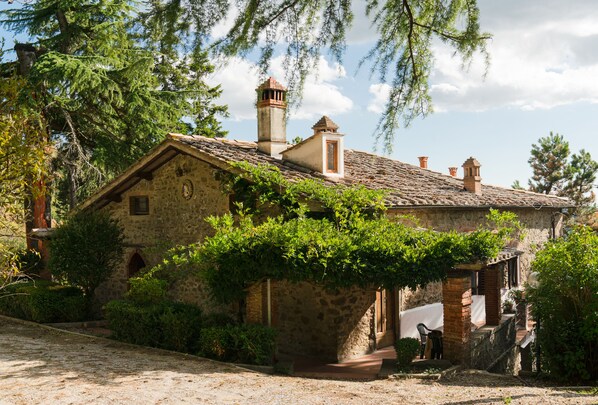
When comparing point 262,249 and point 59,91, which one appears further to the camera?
point 59,91

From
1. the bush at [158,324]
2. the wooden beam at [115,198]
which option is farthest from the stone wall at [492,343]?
the wooden beam at [115,198]

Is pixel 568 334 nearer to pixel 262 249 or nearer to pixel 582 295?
pixel 582 295

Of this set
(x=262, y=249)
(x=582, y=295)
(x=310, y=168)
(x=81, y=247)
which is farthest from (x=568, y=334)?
(x=81, y=247)

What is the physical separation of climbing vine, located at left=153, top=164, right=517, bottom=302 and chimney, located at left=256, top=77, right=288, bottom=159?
4139 mm

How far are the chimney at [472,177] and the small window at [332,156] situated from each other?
5650 mm

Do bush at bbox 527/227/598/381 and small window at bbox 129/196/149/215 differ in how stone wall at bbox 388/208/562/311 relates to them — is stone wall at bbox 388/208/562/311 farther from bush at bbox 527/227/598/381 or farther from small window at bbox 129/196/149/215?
small window at bbox 129/196/149/215

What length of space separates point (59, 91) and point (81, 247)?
24.8 feet

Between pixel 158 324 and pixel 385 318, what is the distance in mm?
5459

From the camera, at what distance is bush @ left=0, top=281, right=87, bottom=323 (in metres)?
15.2

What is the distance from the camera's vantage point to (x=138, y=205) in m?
16.7

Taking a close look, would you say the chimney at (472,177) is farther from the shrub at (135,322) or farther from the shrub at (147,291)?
the shrub at (135,322)

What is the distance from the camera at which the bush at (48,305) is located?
15164 millimetres

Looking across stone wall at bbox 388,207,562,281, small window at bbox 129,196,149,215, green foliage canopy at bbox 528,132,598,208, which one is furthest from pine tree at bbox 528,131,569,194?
small window at bbox 129,196,149,215

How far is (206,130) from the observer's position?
29.6 metres
